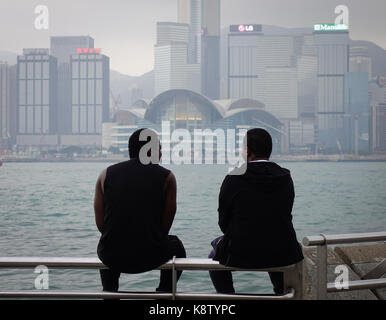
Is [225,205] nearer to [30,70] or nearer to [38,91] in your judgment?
[38,91]

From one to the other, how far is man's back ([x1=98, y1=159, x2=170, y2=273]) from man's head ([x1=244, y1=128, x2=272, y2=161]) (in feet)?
1.41

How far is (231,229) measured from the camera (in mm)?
2400

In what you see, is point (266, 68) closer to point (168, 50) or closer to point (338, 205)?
point (168, 50)

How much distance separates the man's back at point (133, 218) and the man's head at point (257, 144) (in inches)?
17.0

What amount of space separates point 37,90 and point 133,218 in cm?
14703

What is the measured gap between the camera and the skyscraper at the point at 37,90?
136m

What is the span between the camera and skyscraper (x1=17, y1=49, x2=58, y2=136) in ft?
447

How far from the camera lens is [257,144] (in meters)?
2.50

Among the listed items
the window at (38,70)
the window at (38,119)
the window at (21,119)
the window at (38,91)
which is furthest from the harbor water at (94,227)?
the window at (38,70)

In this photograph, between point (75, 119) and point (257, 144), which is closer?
point (257, 144)

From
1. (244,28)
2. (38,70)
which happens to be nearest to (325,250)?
(38,70)

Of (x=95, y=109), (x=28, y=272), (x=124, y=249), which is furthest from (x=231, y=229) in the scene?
(x=95, y=109)

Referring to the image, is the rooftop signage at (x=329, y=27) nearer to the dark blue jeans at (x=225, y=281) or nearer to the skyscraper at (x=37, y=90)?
the skyscraper at (x=37, y=90)

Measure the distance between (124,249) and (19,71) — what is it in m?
146
